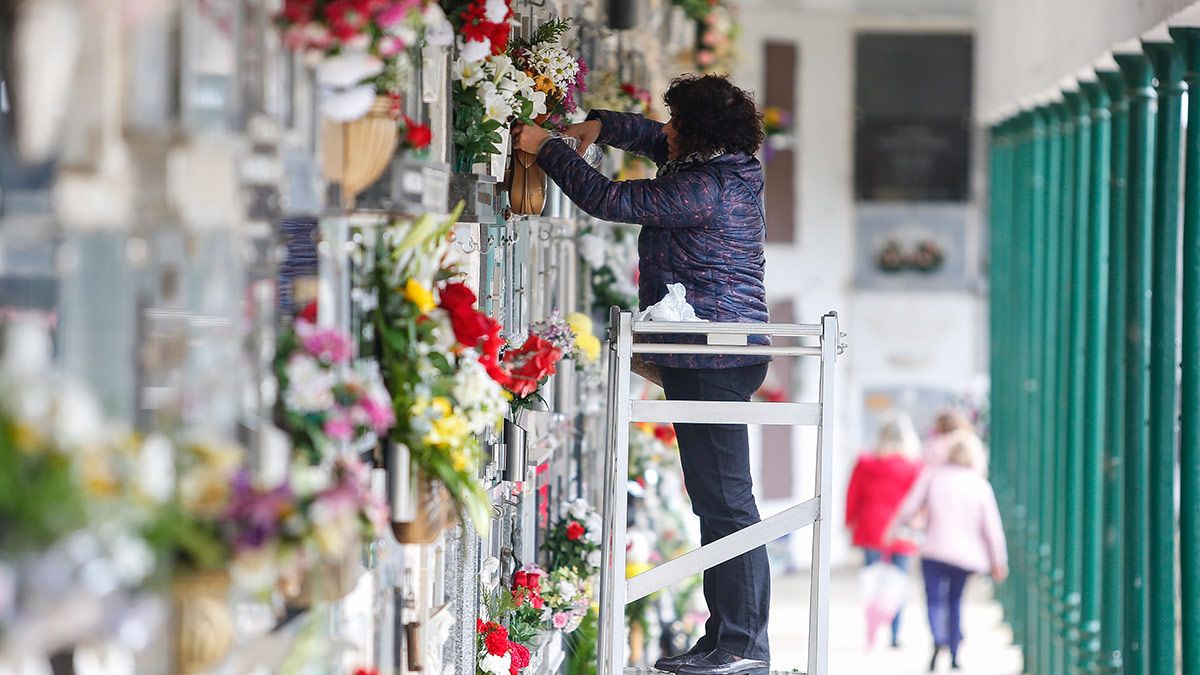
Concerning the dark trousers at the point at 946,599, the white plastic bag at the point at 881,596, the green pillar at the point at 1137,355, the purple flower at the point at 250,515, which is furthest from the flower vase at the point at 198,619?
the white plastic bag at the point at 881,596

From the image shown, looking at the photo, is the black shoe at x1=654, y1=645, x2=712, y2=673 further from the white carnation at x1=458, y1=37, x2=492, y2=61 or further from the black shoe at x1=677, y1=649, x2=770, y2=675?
the white carnation at x1=458, y1=37, x2=492, y2=61

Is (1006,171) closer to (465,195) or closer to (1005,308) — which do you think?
(1005,308)

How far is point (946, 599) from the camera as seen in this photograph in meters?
8.81

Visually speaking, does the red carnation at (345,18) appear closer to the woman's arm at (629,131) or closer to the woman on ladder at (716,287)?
the woman on ladder at (716,287)

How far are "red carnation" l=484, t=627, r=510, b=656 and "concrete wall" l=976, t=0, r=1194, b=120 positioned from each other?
103 inches

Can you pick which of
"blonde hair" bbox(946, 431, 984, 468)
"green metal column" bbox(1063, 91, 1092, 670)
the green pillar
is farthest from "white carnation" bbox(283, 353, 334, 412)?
"blonde hair" bbox(946, 431, 984, 468)

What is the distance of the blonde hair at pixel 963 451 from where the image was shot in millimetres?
8742

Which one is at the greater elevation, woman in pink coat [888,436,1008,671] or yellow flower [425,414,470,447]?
yellow flower [425,414,470,447]

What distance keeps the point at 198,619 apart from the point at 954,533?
6.92 metres

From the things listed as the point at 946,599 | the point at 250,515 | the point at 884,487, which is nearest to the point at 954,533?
the point at 946,599

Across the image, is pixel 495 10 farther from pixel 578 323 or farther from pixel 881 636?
pixel 881 636

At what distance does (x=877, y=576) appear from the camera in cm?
949

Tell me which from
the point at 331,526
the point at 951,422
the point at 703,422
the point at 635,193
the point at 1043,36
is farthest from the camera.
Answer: the point at 951,422

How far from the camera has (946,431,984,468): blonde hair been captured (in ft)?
28.7
